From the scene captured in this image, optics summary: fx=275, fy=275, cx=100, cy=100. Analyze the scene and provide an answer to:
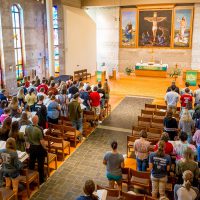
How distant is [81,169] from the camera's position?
7.64 metres

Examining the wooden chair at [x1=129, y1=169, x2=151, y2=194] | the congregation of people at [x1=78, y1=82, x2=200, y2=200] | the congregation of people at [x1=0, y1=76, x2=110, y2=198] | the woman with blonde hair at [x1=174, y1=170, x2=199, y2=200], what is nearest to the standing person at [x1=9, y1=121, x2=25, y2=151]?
the congregation of people at [x1=0, y1=76, x2=110, y2=198]

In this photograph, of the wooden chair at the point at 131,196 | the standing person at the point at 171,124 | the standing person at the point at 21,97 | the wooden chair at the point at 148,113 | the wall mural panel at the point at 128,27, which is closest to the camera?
the wooden chair at the point at 131,196

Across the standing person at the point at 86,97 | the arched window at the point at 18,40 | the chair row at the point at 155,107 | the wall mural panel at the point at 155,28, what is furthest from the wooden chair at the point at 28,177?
the wall mural panel at the point at 155,28

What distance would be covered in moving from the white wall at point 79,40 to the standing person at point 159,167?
14914 millimetres

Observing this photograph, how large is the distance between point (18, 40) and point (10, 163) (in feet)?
42.0

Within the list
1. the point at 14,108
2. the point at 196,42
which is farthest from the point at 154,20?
the point at 14,108

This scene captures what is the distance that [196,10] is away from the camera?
2006cm

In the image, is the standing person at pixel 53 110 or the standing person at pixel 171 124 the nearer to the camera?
the standing person at pixel 171 124

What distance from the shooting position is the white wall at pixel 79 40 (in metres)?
19.4

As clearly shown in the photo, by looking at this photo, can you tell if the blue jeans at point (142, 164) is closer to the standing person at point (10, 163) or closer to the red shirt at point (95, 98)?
the standing person at point (10, 163)

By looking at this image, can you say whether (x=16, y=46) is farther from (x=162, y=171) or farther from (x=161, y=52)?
(x=162, y=171)

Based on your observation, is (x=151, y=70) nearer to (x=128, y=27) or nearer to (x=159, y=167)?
(x=128, y=27)

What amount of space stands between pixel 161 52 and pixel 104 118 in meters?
11.9

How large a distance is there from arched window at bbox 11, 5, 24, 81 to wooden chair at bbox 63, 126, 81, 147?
30.6ft
